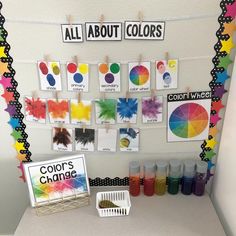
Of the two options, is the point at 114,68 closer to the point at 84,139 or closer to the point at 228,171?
the point at 84,139

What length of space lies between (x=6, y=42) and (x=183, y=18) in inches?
23.6

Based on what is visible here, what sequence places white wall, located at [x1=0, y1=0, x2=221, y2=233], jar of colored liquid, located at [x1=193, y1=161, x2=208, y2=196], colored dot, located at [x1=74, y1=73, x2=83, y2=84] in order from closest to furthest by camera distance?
white wall, located at [x1=0, y1=0, x2=221, y2=233] → colored dot, located at [x1=74, y1=73, x2=83, y2=84] → jar of colored liquid, located at [x1=193, y1=161, x2=208, y2=196]

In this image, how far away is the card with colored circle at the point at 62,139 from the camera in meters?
1.17

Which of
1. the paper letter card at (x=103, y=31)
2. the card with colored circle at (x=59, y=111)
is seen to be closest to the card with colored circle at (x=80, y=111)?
the card with colored circle at (x=59, y=111)

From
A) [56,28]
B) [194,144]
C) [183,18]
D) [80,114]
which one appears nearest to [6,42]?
[56,28]

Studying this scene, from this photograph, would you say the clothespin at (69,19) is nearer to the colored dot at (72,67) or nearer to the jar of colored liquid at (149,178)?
the colored dot at (72,67)

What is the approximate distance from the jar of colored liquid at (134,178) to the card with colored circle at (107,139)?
0.10 m

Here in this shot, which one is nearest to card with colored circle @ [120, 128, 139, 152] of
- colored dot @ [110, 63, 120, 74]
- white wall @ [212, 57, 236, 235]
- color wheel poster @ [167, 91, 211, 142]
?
color wheel poster @ [167, 91, 211, 142]

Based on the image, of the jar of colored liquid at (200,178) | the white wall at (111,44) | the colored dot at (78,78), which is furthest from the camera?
the jar of colored liquid at (200,178)

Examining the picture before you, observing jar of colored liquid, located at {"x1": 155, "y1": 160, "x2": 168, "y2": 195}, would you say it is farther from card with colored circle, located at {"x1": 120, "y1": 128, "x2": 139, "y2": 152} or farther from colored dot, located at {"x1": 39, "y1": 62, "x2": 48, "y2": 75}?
colored dot, located at {"x1": 39, "y1": 62, "x2": 48, "y2": 75}

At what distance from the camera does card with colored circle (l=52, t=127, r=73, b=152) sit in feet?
3.83

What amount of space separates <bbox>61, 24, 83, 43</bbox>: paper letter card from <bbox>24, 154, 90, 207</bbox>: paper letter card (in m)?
0.44

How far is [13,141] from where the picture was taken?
1.20 meters

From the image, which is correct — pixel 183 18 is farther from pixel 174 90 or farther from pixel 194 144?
pixel 194 144
